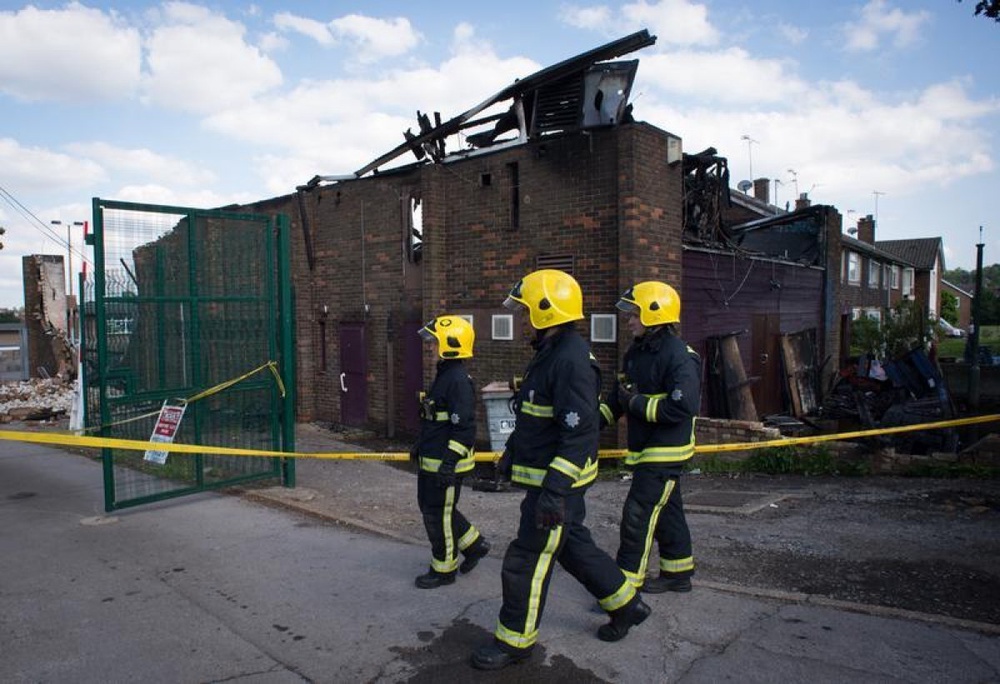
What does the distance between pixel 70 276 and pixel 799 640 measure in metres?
28.9

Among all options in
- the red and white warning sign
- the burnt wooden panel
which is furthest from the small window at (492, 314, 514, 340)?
the red and white warning sign

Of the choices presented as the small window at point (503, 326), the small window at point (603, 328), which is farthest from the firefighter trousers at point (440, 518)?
the small window at point (503, 326)

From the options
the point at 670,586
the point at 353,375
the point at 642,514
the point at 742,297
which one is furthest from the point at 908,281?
the point at 642,514

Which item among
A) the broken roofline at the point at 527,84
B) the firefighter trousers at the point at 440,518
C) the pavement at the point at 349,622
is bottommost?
the pavement at the point at 349,622

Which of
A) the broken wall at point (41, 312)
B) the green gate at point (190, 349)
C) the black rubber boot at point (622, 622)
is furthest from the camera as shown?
the broken wall at point (41, 312)

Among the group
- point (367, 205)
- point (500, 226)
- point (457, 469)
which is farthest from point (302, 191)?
point (457, 469)

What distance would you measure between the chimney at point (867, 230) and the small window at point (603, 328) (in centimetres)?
3284

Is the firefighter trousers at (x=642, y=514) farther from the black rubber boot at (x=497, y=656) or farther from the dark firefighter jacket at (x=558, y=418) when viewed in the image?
the black rubber boot at (x=497, y=656)

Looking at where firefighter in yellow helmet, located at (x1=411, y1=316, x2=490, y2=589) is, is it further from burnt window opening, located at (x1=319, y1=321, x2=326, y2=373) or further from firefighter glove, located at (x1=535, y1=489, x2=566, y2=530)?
burnt window opening, located at (x1=319, y1=321, x2=326, y2=373)

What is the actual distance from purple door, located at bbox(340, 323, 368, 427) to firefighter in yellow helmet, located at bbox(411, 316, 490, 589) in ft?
26.5

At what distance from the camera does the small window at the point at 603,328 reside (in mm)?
9109

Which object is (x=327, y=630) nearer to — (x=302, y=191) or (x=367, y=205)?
(x=367, y=205)

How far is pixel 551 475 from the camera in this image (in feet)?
11.5

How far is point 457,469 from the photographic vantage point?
4.67 meters
